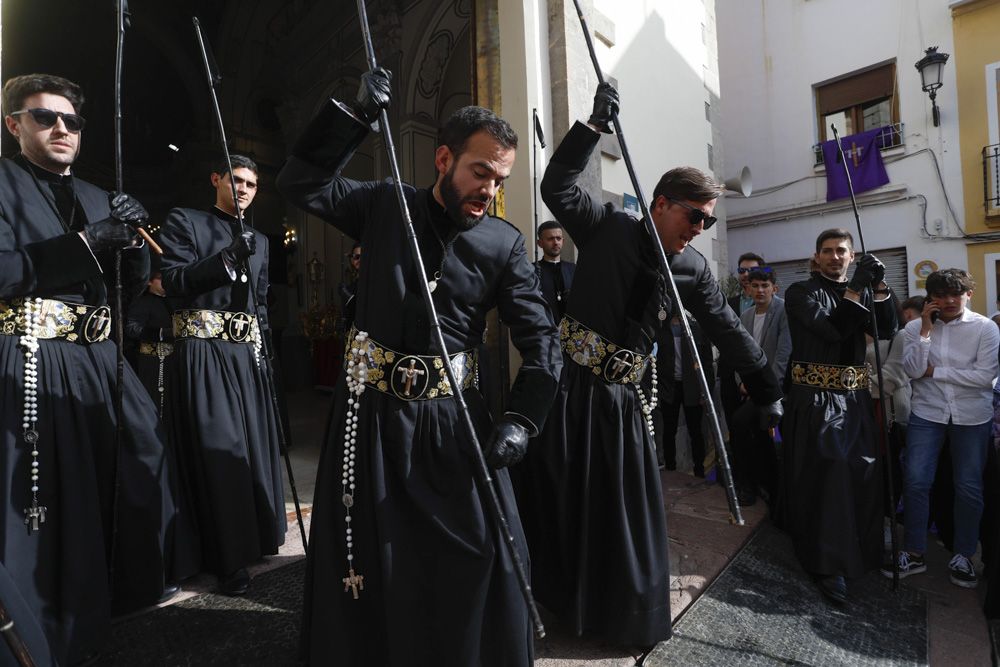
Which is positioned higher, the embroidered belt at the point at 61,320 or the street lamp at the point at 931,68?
the street lamp at the point at 931,68

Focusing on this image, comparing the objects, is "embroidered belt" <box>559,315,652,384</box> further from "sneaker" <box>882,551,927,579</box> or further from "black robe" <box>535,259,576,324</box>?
"sneaker" <box>882,551,927,579</box>

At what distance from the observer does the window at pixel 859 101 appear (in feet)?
38.3

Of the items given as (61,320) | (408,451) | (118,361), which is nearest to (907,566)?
(408,451)

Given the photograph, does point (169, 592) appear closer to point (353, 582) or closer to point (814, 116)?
point (353, 582)

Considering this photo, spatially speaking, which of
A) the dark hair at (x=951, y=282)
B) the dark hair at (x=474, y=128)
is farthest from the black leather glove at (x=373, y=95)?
the dark hair at (x=951, y=282)

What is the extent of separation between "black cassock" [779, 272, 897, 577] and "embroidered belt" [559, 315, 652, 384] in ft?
5.23

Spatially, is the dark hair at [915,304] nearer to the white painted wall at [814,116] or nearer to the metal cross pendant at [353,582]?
the metal cross pendant at [353,582]

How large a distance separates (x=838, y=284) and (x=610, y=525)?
241 centimetres

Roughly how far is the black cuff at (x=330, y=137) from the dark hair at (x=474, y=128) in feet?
0.93

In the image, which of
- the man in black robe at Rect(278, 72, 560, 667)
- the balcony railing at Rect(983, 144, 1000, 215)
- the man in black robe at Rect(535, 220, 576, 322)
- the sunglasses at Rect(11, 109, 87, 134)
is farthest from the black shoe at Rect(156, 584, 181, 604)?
the balcony railing at Rect(983, 144, 1000, 215)

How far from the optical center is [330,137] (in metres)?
1.73

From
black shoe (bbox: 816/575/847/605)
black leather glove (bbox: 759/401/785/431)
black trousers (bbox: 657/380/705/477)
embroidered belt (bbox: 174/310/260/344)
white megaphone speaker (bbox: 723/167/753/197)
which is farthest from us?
black trousers (bbox: 657/380/705/477)

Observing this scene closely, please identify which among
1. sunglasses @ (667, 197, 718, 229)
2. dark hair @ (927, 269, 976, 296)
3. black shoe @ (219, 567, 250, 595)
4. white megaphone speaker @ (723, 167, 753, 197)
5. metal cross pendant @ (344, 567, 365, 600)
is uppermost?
white megaphone speaker @ (723, 167, 753, 197)

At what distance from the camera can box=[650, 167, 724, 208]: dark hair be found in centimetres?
253
